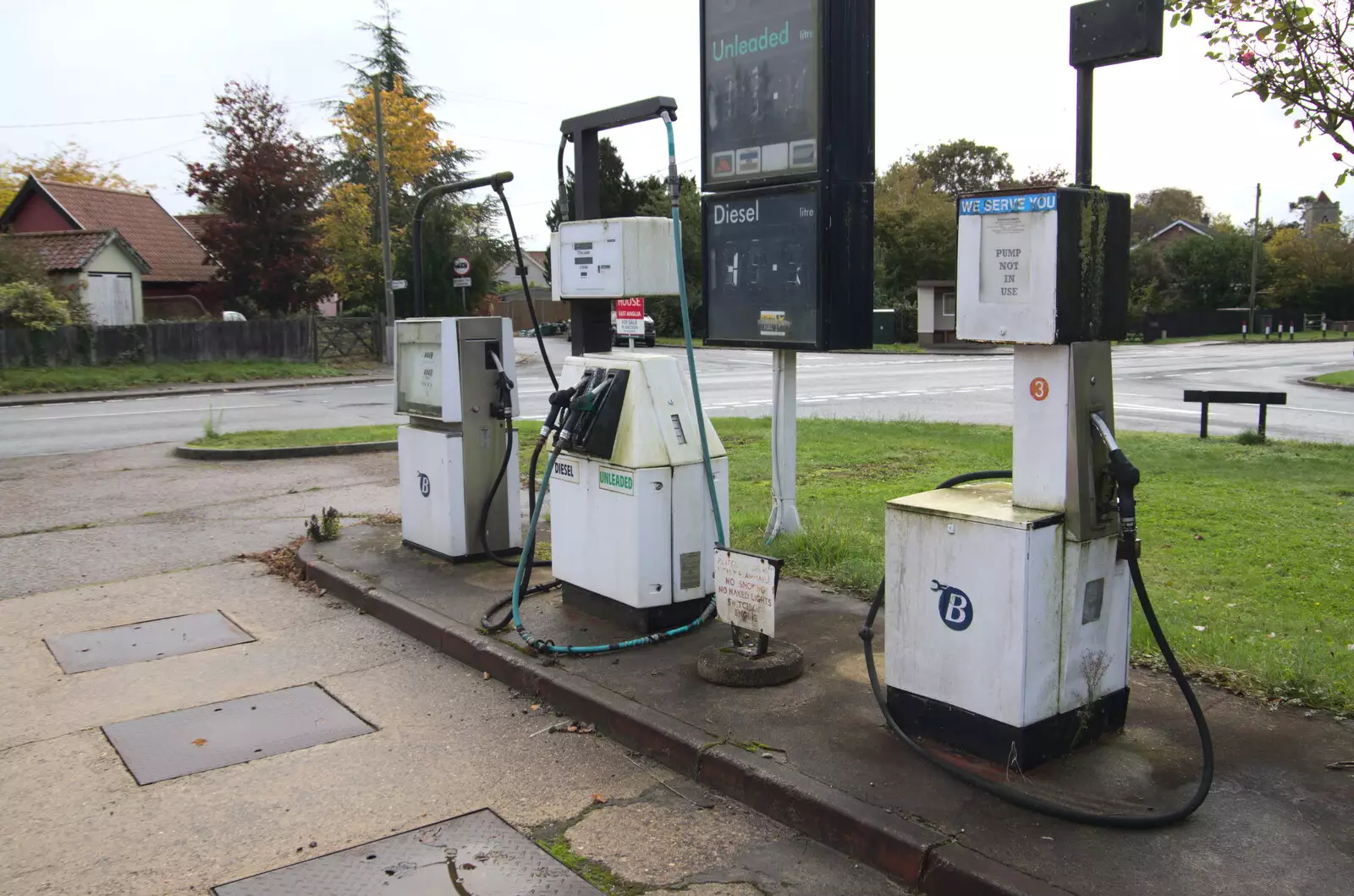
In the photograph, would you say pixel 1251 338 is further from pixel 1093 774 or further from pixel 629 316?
pixel 1093 774

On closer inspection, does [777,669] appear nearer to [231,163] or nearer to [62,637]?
[62,637]

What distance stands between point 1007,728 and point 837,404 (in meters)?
16.9

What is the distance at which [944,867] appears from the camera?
134 inches

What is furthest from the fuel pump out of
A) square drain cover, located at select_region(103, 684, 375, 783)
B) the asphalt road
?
the asphalt road

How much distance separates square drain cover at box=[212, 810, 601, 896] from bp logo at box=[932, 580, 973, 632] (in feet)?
5.37

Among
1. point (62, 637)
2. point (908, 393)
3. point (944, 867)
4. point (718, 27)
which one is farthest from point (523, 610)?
point (908, 393)

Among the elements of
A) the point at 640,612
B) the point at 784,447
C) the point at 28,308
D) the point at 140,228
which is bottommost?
the point at 640,612

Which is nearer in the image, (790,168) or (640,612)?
(640,612)

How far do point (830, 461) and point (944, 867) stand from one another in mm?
8776

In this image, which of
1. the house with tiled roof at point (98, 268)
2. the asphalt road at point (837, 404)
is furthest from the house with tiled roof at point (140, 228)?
the asphalt road at point (837, 404)

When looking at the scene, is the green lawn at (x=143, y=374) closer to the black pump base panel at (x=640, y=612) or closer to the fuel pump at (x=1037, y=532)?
the black pump base panel at (x=640, y=612)

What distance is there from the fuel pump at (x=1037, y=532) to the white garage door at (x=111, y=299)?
32374mm

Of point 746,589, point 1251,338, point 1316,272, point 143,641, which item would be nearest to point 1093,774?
point 746,589

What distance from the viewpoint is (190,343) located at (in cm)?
2933
